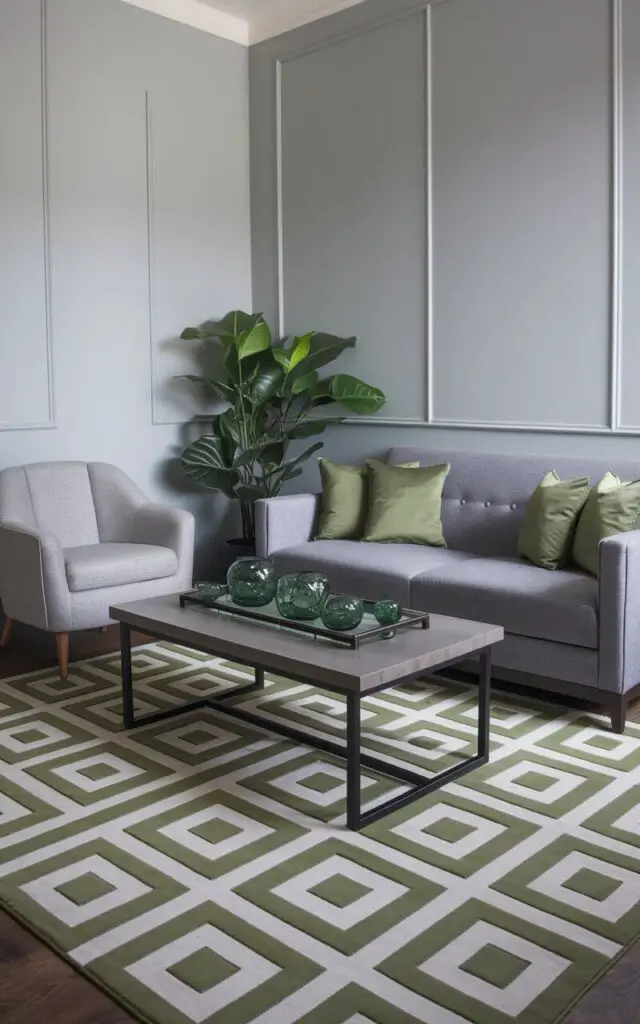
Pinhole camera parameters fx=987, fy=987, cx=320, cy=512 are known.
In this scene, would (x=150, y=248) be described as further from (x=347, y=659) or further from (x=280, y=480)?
(x=347, y=659)

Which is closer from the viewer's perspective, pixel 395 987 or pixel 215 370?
pixel 395 987

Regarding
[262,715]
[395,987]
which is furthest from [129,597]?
[395,987]

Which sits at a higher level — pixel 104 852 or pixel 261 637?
pixel 261 637

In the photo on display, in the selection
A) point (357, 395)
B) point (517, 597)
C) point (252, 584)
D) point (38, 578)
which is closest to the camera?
point (252, 584)

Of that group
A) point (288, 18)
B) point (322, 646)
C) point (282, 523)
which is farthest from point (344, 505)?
point (288, 18)

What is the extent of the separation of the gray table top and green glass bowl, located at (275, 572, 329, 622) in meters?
0.08

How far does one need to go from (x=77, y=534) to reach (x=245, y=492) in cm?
84

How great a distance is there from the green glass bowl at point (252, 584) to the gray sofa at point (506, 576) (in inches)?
29.3

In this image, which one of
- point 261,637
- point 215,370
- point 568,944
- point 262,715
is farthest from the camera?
point 215,370

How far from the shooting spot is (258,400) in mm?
4949

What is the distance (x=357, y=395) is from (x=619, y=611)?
204 cm

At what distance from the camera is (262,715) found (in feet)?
11.0

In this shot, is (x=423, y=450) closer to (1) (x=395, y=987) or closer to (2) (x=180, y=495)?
(2) (x=180, y=495)

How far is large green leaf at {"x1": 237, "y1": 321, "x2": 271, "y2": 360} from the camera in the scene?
4.86 metres
